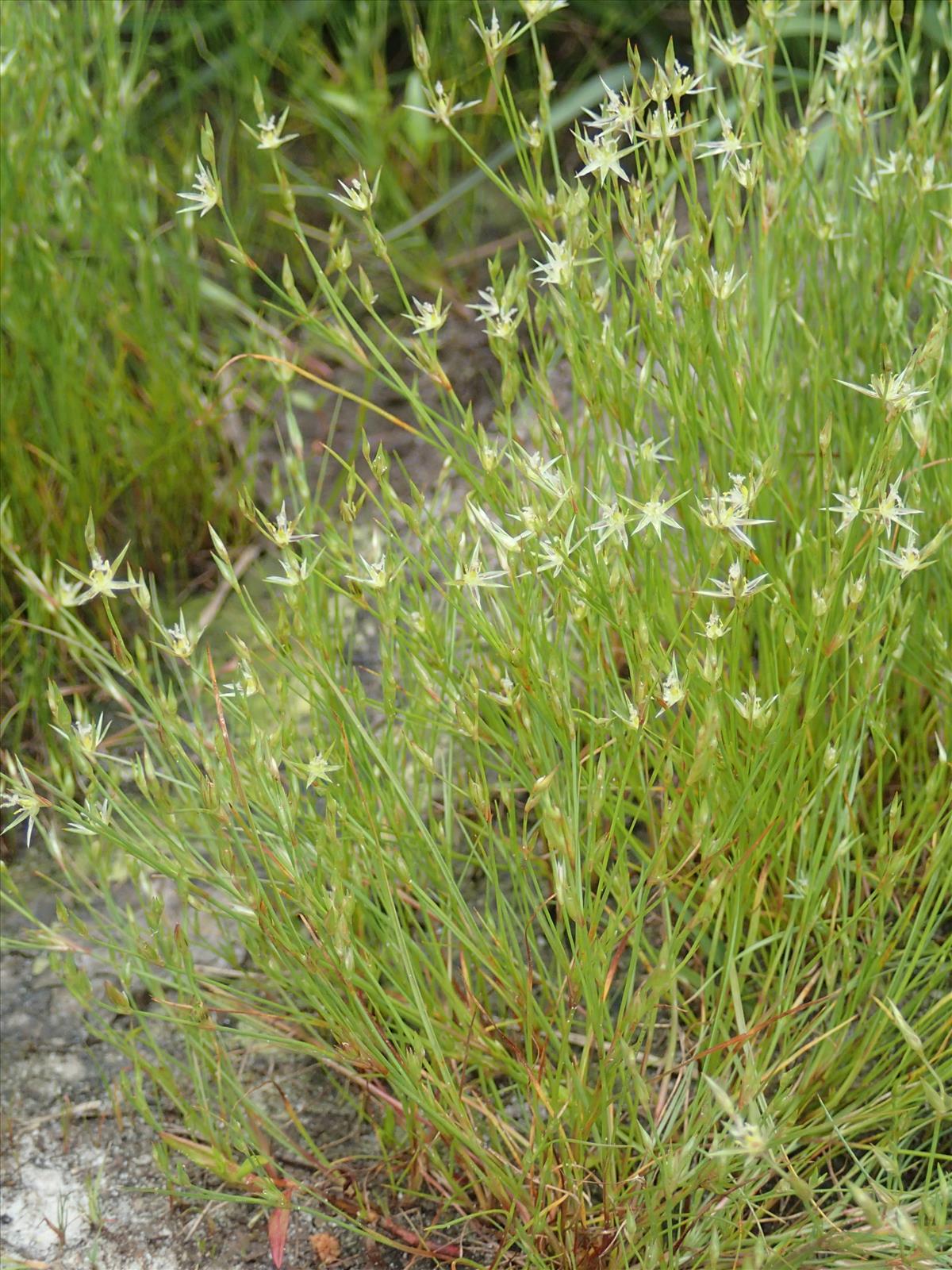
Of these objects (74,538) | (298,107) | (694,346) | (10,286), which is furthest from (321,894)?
(298,107)

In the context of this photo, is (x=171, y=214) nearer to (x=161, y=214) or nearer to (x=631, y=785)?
(x=161, y=214)

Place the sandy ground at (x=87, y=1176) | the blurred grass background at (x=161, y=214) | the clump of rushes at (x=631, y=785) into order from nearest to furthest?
1. the clump of rushes at (x=631, y=785)
2. the sandy ground at (x=87, y=1176)
3. the blurred grass background at (x=161, y=214)

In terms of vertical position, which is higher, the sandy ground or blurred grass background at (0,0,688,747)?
blurred grass background at (0,0,688,747)

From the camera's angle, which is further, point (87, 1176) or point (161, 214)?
point (161, 214)

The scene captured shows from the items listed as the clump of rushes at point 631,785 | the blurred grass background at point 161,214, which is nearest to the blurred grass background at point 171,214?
the blurred grass background at point 161,214

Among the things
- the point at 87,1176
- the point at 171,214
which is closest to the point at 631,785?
the point at 87,1176

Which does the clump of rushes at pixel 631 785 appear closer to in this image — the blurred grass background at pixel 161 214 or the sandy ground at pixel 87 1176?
the sandy ground at pixel 87 1176

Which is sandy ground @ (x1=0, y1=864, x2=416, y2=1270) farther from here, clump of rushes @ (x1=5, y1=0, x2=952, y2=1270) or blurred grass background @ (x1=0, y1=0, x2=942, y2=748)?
blurred grass background @ (x1=0, y1=0, x2=942, y2=748)

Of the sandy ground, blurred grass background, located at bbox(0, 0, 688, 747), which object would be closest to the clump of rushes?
the sandy ground
